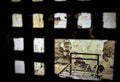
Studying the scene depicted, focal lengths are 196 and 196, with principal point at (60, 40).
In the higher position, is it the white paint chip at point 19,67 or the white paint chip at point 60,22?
the white paint chip at point 60,22

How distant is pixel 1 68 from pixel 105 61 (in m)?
4.77

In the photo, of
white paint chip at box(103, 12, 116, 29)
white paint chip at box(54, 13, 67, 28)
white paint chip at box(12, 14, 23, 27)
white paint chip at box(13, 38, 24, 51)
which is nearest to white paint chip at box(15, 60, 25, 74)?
white paint chip at box(13, 38, 24, 51)

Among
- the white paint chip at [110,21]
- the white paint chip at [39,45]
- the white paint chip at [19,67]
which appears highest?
the white paint chip at [110,21]

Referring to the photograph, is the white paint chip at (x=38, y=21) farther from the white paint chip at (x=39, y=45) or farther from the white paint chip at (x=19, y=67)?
the white paint chip at (x=19, y=67)

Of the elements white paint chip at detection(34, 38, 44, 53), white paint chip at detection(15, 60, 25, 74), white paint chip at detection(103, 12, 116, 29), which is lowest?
white paint chip at detection(15, 60, 25, 74)

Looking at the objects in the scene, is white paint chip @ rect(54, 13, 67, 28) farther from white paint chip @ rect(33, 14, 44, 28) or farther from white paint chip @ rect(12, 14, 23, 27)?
white paint chip @ rect(12, 14, 23, 27)

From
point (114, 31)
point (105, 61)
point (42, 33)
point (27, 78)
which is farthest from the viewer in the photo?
point (105, 61)

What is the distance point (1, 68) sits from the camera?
1.73 metres

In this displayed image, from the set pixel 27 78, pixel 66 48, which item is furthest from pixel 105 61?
pixel 27 78

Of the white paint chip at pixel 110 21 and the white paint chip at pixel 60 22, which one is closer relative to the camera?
the white paint chip at pixel 110 21

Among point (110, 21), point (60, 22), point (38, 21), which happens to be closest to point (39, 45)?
point (38, 21)

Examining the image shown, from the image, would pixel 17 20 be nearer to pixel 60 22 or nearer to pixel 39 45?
pixel 39 45

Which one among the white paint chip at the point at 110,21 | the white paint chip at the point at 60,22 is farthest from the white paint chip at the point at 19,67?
the white paint chip at the point at 110,21

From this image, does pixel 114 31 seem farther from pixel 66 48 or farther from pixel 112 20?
pixel 66 48
